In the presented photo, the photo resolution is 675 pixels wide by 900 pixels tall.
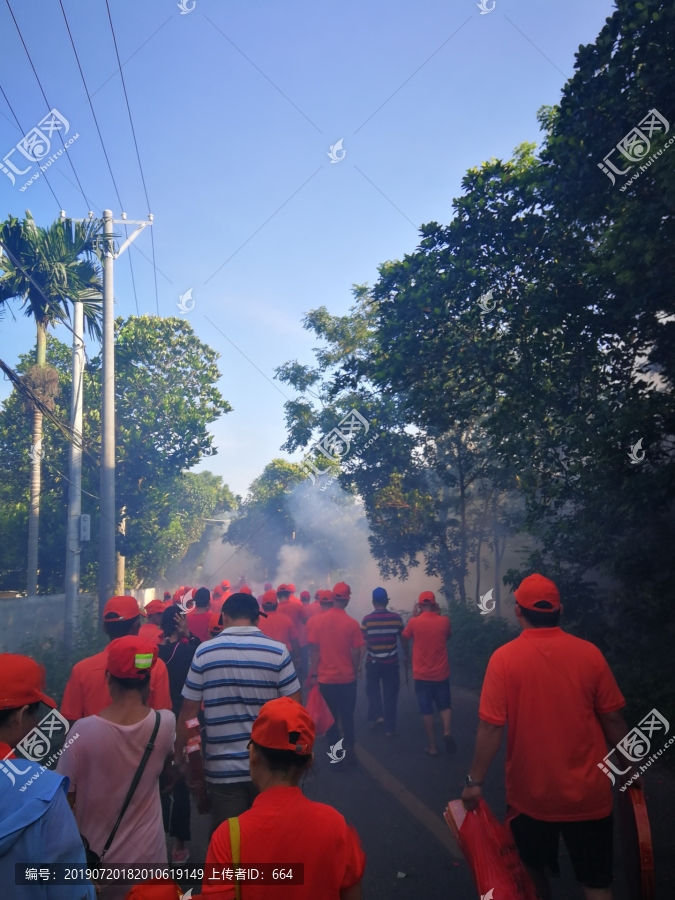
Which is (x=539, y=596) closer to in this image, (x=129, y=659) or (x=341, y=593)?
(x=129, y=659)

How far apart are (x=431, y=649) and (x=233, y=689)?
4447mm

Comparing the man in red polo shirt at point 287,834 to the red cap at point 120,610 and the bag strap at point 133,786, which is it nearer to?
the bag strap at point 133,786

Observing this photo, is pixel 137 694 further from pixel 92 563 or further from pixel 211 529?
pixel 211 529

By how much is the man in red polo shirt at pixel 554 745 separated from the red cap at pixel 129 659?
1.66 m

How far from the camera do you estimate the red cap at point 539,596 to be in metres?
3.46

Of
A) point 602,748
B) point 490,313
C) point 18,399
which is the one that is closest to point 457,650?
point 490,313

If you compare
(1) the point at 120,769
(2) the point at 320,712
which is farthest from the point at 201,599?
(1) the point at 120,769

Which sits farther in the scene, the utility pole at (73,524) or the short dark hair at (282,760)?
the utility pole at (73,524)

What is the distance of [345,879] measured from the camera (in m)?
1.97

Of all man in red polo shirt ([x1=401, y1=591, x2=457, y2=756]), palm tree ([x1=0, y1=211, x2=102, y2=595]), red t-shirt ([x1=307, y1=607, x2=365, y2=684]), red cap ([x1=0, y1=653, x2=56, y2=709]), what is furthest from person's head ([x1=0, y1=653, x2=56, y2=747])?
palm tree ([x1=0, y1=211, x2=102, y2=595])

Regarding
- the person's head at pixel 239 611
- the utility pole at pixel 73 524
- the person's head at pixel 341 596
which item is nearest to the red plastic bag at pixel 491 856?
the person's head at pixel 239 611

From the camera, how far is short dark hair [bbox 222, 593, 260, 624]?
4.06 meters

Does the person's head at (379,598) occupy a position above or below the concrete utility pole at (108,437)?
below

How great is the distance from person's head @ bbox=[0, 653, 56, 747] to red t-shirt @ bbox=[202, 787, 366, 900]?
84cm
